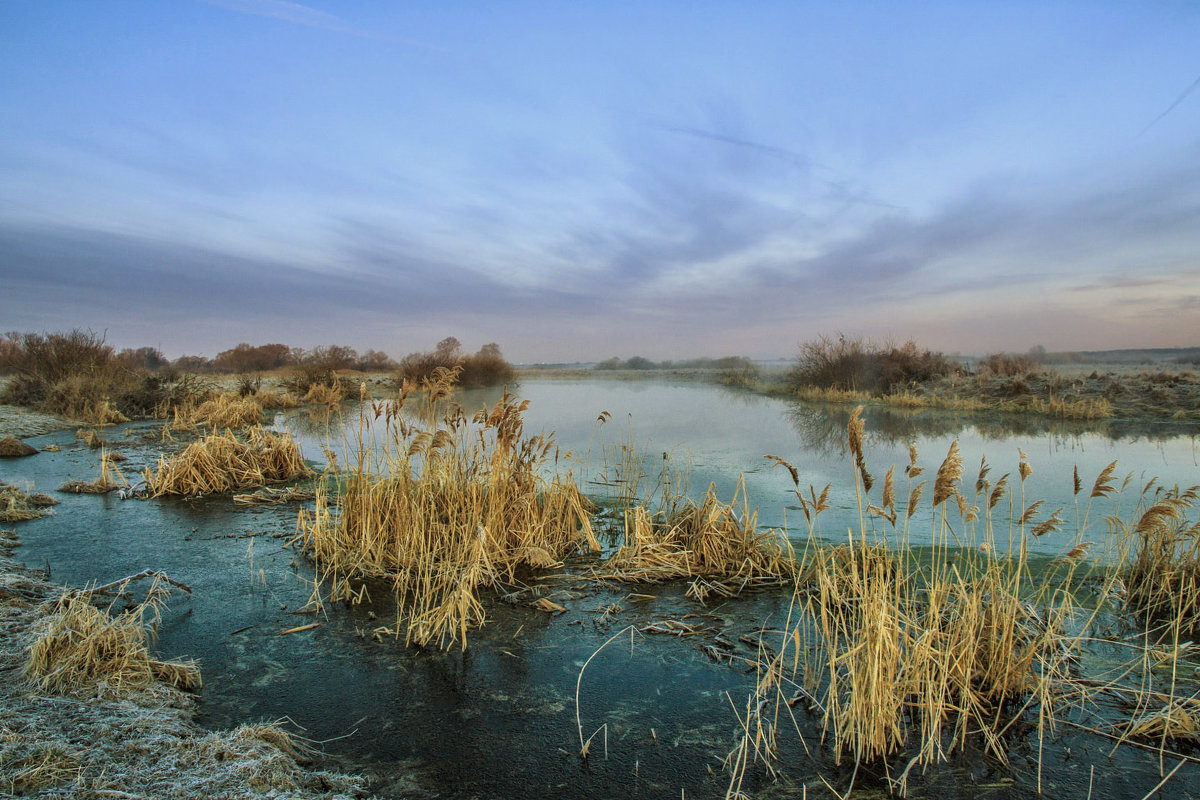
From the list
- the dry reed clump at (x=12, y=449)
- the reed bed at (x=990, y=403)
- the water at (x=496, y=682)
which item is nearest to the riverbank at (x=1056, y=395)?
the reed bed at (x=990, y=403)

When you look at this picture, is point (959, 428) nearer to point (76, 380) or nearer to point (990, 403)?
point (990, 403)

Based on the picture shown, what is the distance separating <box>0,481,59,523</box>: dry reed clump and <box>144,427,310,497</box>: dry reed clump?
1.00 meters

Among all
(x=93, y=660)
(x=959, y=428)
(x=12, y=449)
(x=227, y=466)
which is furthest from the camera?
(x=959, y=428)

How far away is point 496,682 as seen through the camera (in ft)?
11.2

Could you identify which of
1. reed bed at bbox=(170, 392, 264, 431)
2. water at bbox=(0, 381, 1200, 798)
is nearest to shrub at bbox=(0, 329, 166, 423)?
reed bed at bbox=(170, 392, 264, 431)

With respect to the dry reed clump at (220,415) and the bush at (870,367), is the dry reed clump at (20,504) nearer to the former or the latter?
the dry reed clump at (220,415)

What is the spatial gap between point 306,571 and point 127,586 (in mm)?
1229

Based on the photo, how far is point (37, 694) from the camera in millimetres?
2678

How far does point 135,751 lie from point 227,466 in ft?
22.2

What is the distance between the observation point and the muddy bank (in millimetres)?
2080

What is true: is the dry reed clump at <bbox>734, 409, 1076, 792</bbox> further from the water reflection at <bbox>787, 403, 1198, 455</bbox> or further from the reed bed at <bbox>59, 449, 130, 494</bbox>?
the reed bed at <bbox>59, 449, 130, 494</bbox>

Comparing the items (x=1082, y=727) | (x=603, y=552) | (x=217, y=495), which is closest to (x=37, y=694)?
(x=603, y=552)

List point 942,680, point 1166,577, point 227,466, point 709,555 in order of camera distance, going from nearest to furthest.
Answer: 1. point 942,680
2. point 1166,577
3. point 709,555
4. point 227,466

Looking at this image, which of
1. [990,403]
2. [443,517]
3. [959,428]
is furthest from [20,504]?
[990,403]
